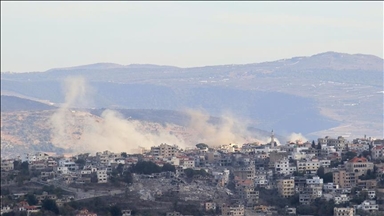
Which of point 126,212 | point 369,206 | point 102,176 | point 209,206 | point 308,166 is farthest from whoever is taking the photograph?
point 308,166

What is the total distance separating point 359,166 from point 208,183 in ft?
17.4

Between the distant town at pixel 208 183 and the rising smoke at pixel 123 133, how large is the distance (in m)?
16.7

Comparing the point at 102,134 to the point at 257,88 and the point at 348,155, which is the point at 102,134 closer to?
the point at 348,155

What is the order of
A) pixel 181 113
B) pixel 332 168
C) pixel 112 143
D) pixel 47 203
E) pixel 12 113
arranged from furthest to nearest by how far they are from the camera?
pixel 181 113
pixel 12 113
pixel 112 143
pixel 332 168
pixel 47 203

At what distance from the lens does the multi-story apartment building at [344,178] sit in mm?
56250

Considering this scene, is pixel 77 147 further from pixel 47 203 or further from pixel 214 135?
pixel 47 203

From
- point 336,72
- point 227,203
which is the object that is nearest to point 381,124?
point 227,203

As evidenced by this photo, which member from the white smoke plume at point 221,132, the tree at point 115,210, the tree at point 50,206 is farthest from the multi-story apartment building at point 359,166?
the white smoke plume at point 221,132

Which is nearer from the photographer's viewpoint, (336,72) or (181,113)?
(181,113)

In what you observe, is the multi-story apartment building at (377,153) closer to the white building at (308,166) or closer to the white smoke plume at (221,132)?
the white building at (308,166)

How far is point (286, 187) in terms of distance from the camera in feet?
184

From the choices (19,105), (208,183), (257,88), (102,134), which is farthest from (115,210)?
(257,88)

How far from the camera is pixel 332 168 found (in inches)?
2313

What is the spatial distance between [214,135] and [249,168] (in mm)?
31207
